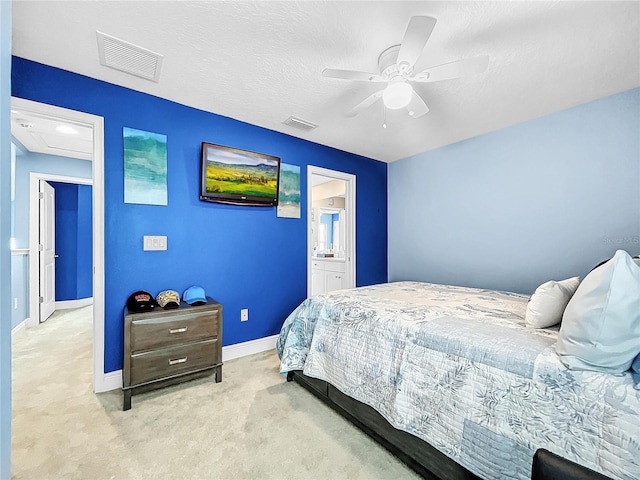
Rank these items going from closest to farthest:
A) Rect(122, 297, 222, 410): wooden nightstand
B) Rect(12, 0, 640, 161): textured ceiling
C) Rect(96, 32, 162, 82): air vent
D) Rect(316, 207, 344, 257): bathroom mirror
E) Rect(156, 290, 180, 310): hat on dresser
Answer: Rect(12, 0, 640, 161): textured ceiling, Rect(96, 32, 162, 82): air vent, Rect(122, 297, 222, 410): wooden nightstand, Rect(156, 290, 180, 310): hat on dresser, Rect(316, 207, 344, 257): bathroom mirror

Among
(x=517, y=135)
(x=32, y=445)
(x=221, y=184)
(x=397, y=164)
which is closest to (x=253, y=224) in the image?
(x=221, y=184)

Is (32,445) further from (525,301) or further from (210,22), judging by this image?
(525,301)

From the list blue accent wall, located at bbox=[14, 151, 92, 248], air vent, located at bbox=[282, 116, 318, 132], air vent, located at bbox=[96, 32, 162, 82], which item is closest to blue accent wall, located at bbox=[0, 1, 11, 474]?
air vent, located at bbox=[96, 32, 162, 82]

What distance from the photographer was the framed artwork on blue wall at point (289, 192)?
10.9 ft

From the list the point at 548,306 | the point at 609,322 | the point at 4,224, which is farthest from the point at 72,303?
the point at 609,322

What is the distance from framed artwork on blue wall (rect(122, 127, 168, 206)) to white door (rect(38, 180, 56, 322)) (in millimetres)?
2751

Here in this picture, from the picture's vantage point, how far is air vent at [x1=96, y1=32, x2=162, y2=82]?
1.85m

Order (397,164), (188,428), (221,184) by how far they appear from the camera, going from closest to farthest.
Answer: (188,428) < (221,184) < (397,164)

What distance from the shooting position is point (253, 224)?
3141mm

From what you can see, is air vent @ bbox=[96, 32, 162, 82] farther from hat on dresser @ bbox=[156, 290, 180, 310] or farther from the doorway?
the doorway

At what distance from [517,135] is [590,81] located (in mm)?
798

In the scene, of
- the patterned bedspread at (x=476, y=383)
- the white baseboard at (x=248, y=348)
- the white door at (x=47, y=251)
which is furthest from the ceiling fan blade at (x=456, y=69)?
the white door at (x=47, y=251)

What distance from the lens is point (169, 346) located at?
2.18m

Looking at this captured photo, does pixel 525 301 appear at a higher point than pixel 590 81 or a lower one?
lower
